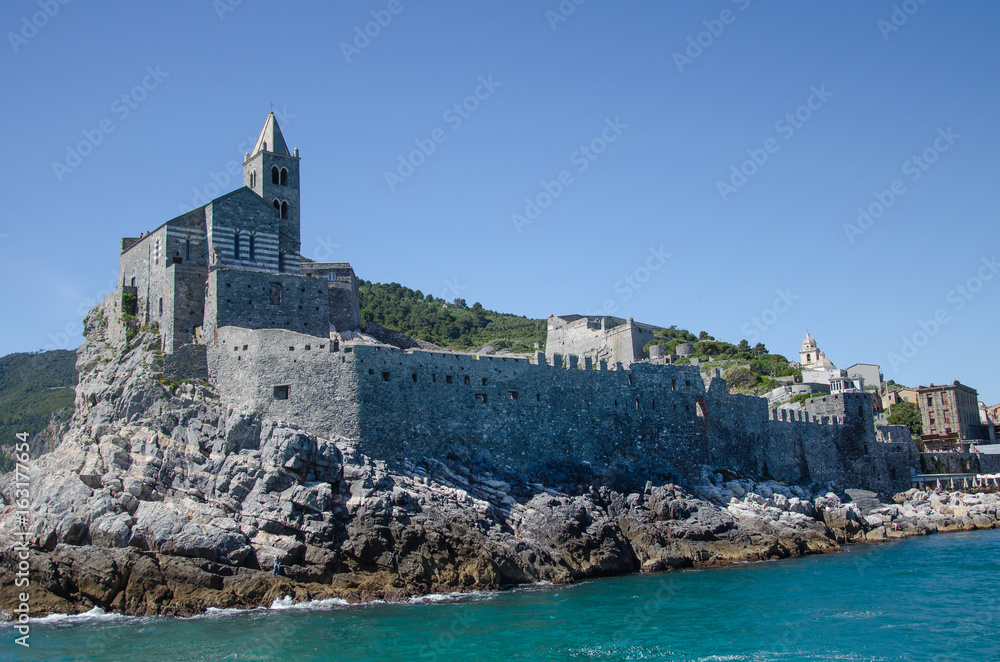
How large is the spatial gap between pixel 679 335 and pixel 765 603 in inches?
2386

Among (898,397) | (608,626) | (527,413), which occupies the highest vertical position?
(898,397)

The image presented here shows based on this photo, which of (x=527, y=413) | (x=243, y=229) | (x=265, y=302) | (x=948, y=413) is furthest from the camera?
(x=948, y=413)

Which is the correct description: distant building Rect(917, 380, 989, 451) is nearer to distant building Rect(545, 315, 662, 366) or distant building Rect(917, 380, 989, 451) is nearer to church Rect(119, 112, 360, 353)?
distant building Rect(545, 315, 662, 366)

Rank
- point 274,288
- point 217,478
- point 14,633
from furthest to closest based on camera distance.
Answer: point 274,288
point 217,478
point 14,633

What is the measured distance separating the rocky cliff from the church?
195cm

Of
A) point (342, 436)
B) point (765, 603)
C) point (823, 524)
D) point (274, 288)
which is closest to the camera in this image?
point (765, 603)

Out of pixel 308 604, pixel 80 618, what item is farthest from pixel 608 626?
pixel 80 618

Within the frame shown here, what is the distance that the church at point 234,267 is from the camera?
3812cm

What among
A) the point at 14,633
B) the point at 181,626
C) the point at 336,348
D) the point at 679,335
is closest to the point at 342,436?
the point at 336,348

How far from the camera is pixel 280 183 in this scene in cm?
4394

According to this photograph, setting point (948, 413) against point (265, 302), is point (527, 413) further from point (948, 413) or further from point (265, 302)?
point (948, 413)

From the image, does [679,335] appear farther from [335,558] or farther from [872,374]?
[335,558]

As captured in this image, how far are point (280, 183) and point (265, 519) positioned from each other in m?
19.3

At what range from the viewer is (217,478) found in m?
32.2
